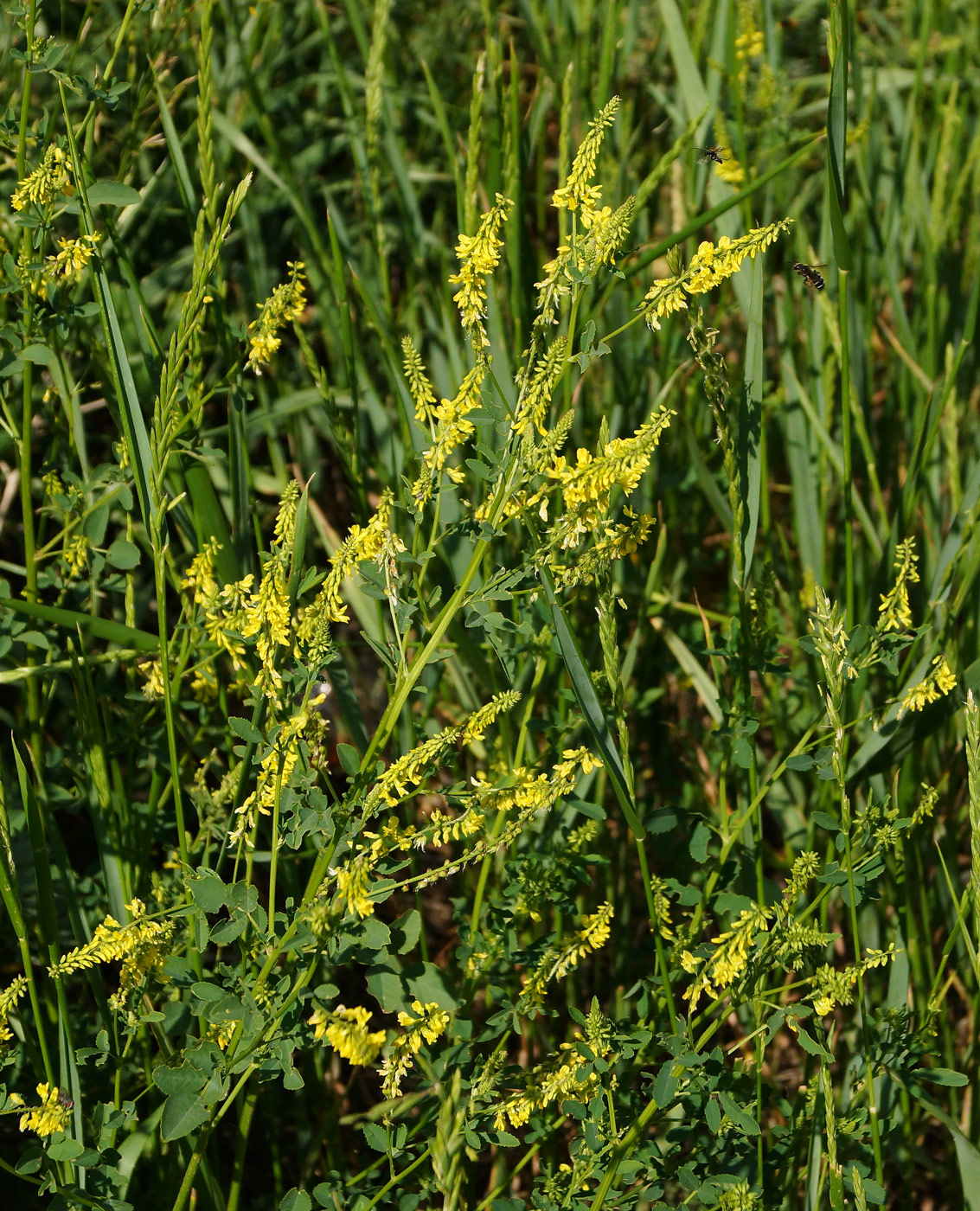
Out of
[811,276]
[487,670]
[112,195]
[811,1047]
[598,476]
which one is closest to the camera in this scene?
[598,476]

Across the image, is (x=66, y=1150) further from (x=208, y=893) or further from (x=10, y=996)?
(x=208, y=893)

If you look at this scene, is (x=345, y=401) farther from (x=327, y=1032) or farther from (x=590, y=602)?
(x=327, y=1032)

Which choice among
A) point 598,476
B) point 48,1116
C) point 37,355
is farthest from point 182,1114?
point 37,355

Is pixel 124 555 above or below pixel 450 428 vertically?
below

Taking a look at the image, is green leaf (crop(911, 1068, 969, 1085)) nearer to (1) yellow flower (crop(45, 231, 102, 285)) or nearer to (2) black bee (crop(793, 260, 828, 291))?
(2) black bee (crop(793, 260, 828, 291))

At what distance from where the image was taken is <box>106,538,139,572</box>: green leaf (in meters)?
1.43

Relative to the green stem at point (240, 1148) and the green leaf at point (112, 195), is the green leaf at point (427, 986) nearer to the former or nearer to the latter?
the green stem at point (240, 1148)

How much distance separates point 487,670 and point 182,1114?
0.69 m

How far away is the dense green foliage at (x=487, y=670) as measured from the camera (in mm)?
1133

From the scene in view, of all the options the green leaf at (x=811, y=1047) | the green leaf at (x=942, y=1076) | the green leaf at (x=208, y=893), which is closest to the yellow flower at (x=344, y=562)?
the green leaf at (x=208, y=893)

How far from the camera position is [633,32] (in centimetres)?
231

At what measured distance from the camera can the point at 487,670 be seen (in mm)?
1545

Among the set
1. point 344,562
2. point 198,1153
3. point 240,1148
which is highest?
point 344,562

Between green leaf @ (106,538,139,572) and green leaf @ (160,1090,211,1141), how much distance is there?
657mm
